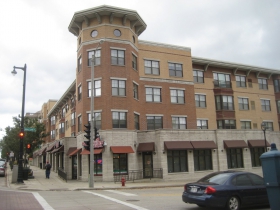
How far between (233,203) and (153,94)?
2218cm

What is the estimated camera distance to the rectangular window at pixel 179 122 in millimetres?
32406

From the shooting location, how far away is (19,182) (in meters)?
23.0

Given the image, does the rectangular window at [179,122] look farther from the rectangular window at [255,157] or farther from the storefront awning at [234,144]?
the rectangular window at [255,157]

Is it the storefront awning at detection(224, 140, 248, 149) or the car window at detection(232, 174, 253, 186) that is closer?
the car window at detection(232, 174, 253, 186)

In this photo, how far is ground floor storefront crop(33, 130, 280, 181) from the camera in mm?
26422

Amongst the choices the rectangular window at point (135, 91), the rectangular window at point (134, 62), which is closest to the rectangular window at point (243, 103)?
the rectangular window at point (135, 91)

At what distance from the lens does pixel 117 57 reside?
28453 mm

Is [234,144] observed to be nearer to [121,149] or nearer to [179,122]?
[179,122]

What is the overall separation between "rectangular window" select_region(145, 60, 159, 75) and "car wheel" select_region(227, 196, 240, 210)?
890 inches

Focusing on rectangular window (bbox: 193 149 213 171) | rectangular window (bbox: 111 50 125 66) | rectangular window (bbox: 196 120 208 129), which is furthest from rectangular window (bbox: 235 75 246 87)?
rectangular window (bbox: 111 50 125 66)

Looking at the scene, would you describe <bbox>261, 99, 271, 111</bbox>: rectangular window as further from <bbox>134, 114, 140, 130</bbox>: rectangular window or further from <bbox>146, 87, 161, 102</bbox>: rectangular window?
<bbox>134, 114, 140, 130</bbox>: rectangular window

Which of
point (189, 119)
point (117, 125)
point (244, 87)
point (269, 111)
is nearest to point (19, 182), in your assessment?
point (117, 125)

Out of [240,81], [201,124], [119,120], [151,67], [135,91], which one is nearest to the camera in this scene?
[119,120]

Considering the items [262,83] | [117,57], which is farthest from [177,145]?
[262,83]
